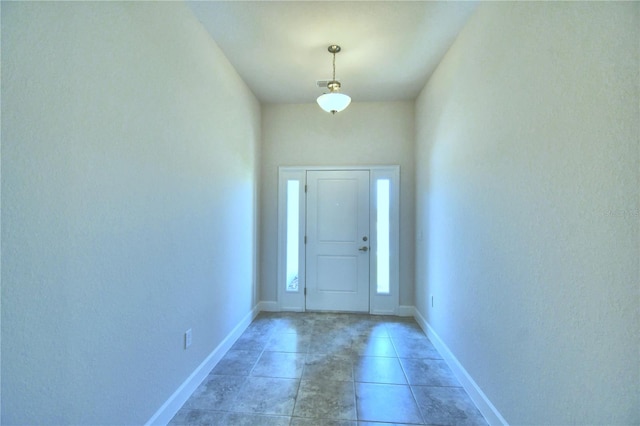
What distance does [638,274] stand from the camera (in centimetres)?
89

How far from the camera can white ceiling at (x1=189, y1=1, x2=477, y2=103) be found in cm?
198

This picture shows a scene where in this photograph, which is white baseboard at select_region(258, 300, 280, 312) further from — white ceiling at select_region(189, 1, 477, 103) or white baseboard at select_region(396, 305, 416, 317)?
white ceiling at select_region(189, 1, 477, 103)

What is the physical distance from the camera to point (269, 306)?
12.6 feet

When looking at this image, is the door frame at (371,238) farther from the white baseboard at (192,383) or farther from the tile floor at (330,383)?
the white baseboard at (192,383)

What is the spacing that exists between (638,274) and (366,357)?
216 centimetres

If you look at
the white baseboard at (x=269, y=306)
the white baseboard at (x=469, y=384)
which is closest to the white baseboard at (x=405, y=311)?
the white baseboard at (x=469, y=384)

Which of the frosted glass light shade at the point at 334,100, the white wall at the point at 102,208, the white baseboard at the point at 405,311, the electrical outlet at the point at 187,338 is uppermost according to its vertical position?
the frosted glass light shade at the point at 334,100

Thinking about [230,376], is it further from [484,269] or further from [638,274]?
[638,274]

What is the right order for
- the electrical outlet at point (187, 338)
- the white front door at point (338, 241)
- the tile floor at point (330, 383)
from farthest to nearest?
the white front door at point (338, 241) → the electrical outlet at point (187, 338) → the tile floor at point (330, 383)

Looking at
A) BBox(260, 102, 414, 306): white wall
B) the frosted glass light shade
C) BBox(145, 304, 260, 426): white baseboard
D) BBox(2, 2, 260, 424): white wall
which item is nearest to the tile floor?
BBox(145, 304, 260, 426): white baseboard

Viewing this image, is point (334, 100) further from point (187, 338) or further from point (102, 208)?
point (187, 338)

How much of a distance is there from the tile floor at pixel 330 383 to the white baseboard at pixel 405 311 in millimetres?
476

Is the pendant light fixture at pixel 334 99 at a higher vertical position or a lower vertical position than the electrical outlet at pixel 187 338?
higher

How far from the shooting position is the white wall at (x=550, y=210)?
37.7 inches
